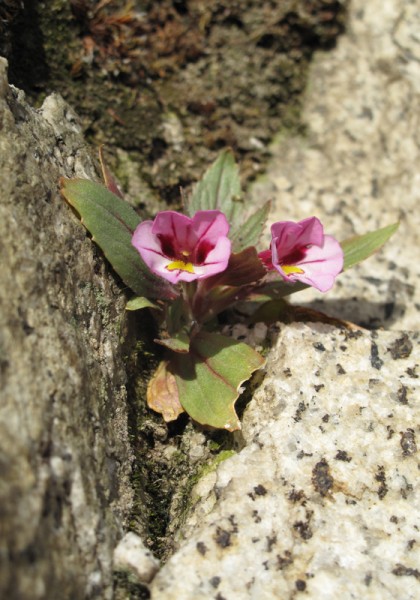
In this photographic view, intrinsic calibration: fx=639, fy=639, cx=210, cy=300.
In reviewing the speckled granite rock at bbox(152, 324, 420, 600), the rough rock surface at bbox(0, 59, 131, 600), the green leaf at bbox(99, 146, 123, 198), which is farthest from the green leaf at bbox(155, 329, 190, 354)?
the green leaf at bbox(99, 146, 123, 198)

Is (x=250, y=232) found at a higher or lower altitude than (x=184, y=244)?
lower

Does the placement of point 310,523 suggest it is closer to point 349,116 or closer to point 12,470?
point 12,470

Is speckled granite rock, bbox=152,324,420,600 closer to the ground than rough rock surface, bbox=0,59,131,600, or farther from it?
closer to the ground

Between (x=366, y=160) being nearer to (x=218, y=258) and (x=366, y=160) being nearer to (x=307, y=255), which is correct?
(x=307, y=255)

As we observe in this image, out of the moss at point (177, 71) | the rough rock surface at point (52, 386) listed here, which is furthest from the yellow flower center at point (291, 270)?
the moss at point (177, 71)

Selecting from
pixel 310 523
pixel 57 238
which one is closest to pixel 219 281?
pixel 57 238

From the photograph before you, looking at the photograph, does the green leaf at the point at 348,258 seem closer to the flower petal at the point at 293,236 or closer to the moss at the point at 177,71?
the flower petal at the point at 293,236

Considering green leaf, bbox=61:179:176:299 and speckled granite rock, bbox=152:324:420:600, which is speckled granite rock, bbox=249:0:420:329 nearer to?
speckled granite rock, bbox=152:324:420:600

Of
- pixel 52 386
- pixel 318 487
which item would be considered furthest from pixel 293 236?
pixel 52 386
